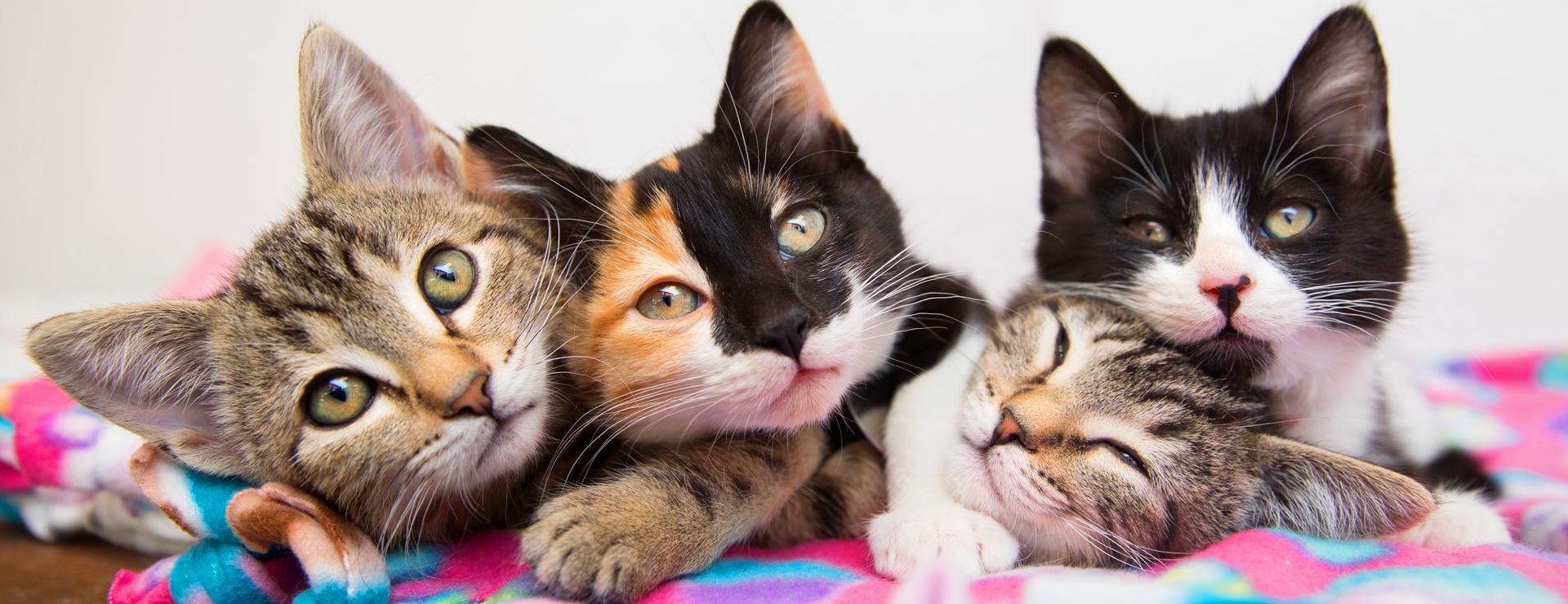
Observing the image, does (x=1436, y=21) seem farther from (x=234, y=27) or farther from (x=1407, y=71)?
(x=234, y=27)

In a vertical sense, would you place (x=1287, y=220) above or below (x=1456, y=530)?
above

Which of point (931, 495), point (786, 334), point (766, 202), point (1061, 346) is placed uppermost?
point (766, 202)

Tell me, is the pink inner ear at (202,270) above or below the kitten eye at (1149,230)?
above

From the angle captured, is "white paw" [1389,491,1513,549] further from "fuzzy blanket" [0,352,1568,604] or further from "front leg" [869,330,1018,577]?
"front leg" [869,330,1018,577]

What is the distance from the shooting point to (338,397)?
93cm

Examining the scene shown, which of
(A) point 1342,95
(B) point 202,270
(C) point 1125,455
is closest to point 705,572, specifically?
(C) point 1125,455

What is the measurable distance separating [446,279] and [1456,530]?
1.26 metres

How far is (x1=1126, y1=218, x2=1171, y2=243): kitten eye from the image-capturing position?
3.80 feet

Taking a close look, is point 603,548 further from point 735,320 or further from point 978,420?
point 978,420

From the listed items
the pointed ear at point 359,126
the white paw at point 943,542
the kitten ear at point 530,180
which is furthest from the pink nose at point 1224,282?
the pointed ear at point 359,126

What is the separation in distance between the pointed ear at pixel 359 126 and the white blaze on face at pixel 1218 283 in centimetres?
100

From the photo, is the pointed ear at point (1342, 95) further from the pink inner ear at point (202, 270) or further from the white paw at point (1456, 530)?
the pink inner ear at point (202, 270)

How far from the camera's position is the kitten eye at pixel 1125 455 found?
0.93m

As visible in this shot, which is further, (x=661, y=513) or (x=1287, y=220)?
(x=1287, y=220)
